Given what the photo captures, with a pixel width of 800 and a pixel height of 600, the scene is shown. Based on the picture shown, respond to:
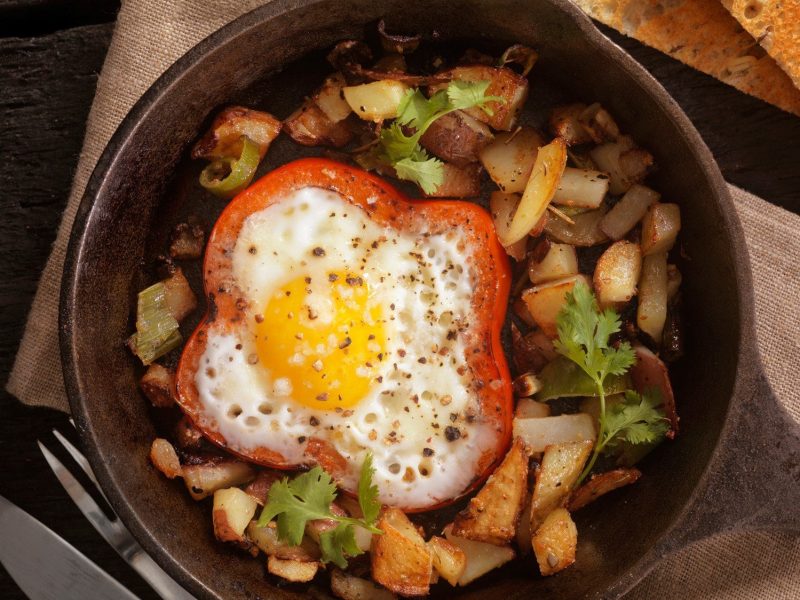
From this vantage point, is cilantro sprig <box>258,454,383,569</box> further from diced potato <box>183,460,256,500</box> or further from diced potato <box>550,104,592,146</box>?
diced potato <box>550,104,592,146</box>

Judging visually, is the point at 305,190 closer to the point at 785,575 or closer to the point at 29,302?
the point at 29,302

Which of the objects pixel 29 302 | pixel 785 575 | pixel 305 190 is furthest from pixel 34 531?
pixel 785 575

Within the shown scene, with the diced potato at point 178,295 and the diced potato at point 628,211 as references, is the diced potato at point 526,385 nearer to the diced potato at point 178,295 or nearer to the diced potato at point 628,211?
the diced potato at point 628,211

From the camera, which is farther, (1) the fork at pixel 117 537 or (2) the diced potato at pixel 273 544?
(1) the fork at pixel 117 537

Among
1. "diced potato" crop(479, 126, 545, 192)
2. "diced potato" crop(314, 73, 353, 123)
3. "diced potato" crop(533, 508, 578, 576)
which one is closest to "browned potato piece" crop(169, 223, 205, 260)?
"diced potato" crop(314, 73, 353, 123)

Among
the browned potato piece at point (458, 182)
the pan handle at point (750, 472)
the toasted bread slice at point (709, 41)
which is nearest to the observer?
the pan handle at point (750, 472)

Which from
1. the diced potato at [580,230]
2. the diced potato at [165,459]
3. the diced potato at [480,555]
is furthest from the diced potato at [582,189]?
the diced potato at [165,459]

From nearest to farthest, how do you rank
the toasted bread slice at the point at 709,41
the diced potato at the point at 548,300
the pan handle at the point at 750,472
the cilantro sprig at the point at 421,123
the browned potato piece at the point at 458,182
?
the pan handle at the point at 750,472
the cilantro sprig at the point at 421,123
the diced potato at the point at 548,300
the browned potato piece at the point at 458,182
the toasted bread slice at the point at 709,41
